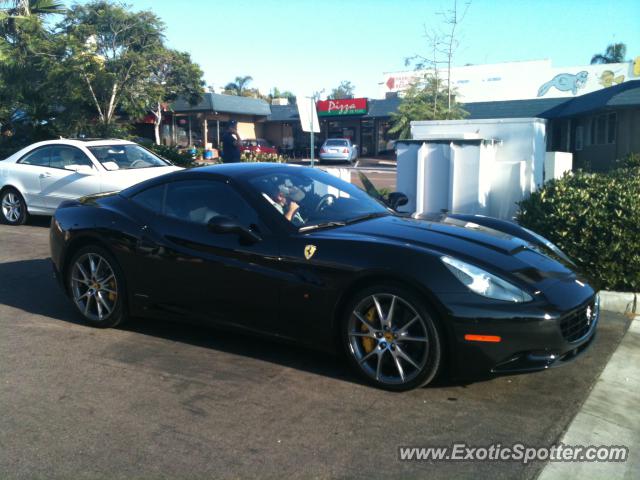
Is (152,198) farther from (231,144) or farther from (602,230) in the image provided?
(231,144)

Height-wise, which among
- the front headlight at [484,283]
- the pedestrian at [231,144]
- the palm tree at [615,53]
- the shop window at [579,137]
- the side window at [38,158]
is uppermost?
the palm tree at [615,53]

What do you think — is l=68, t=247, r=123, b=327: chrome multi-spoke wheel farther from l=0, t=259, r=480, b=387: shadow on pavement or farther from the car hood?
the car hood

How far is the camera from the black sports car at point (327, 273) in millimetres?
3832

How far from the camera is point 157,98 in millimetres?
21391

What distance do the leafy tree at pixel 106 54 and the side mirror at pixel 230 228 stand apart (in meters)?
16.1

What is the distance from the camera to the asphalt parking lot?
323cm

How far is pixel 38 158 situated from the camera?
10734 millimetres

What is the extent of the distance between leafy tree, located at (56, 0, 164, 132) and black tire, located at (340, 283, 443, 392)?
56.0ft

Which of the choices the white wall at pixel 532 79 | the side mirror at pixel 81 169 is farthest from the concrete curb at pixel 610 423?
the white wall at pixel 532 79

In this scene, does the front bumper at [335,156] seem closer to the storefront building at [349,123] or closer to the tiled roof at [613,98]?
the storefront building at [349,123]

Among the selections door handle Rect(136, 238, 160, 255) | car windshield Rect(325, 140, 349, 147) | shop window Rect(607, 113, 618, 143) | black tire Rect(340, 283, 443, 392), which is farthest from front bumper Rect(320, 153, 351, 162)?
black tire Rect(340, 283, 443, 392)

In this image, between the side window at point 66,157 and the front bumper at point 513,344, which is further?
the side window at point 66,157

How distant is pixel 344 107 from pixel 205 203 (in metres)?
39.6

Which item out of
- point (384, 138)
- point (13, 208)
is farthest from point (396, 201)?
point (384, 138)
